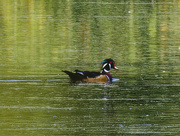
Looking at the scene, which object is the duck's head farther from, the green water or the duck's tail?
the duck's tail

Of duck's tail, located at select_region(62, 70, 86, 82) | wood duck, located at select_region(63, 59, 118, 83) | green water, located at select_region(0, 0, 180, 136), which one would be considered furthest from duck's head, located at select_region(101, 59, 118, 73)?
duck's tail, located at select_region(62, 70, 86, 82)

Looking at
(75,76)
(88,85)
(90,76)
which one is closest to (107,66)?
(90,76)

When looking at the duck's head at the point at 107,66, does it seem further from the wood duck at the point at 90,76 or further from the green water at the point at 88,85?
the green water at the point at 88,85

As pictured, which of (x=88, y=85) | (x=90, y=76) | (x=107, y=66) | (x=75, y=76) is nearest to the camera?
(x=88, y=85)

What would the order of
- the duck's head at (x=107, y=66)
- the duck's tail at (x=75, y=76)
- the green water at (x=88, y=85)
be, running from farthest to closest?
the duck's head at (x=107, y=66) → the duck's tail at (x=75, y=76) → the green water at (x=88, y=85)

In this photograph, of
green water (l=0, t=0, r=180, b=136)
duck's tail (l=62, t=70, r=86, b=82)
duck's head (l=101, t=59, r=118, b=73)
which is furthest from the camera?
duck's head (l=101, t=59, r=118, b=73)

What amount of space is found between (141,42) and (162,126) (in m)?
14.1

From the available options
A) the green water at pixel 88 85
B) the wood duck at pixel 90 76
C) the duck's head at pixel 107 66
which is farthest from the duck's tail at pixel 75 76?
the duck's head at pixel 107 66

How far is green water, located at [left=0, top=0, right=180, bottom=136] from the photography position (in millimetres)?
11280

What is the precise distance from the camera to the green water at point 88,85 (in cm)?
1128

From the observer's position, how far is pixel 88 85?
51.4 ft

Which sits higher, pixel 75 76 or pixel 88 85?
pixel 75 76

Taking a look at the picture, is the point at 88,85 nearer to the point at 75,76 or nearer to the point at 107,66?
the point at 75,76

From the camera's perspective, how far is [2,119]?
11.6m
